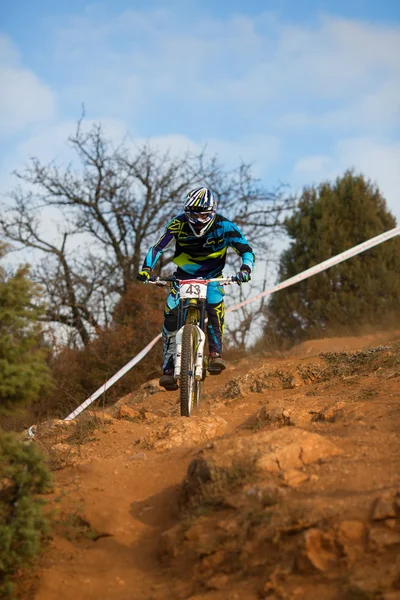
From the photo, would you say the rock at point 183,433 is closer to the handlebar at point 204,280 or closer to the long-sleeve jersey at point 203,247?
the handlebar at point 204,280

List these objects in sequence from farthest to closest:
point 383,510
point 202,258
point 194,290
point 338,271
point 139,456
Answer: point 338,271, point 202,258, point 194,290, point 139,456, point 383,510

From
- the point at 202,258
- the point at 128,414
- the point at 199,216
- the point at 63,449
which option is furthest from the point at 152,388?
the point at 63,449

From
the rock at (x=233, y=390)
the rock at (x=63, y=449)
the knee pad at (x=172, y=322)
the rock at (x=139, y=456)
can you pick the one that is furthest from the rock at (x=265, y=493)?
the rock at (x=233, y=390)

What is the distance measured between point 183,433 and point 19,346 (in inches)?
91.0

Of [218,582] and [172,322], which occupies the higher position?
[172,322]

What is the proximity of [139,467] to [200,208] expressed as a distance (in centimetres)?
286

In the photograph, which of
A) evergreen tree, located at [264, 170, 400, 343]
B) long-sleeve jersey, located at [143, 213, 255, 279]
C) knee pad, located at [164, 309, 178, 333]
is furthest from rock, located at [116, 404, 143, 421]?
evergreen tree, located at [264, 170, 400, 343]

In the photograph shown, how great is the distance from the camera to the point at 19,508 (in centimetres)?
459

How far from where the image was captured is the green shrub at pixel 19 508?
174 inches

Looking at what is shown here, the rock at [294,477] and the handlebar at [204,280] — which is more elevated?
the handlebar at [204,280]

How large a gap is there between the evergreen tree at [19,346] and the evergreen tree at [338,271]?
32.9ft

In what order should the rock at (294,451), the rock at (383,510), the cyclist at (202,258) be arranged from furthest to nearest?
the cyclist at (202,258), the rock at (294,451), the rock at (383,510)

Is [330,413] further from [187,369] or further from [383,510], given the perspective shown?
[383,510]

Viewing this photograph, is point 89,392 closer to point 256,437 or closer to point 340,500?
point 256,437
